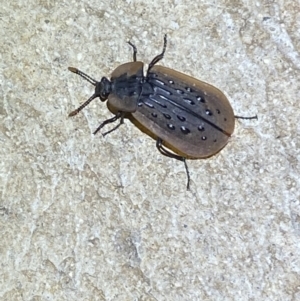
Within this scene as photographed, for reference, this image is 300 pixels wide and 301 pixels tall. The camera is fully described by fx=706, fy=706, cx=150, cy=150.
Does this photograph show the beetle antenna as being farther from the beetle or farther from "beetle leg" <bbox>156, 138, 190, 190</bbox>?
"beetle leg" <bbox>156, 138, 190, 190</bbox>

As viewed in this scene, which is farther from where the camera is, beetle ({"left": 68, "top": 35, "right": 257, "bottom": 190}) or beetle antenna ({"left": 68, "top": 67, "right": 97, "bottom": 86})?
beetle antenna ({"left": 68, "top": 67, "right": 97, "bottom": 86})

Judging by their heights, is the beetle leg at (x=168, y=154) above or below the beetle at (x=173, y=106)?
below

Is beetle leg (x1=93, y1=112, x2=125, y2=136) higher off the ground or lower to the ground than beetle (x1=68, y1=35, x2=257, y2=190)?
lower

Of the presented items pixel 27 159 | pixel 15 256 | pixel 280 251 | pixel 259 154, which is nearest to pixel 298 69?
pixel 259 154

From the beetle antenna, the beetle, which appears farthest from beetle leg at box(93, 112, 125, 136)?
the beetle antenna

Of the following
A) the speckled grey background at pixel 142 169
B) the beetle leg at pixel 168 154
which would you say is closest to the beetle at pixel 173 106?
the beetle leg at pixel 168 154

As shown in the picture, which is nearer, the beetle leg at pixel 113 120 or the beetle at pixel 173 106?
the beetle at pixel 173 106

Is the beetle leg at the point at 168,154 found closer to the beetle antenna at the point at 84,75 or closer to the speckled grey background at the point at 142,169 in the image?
the speckled grey background at the point at 142,169
